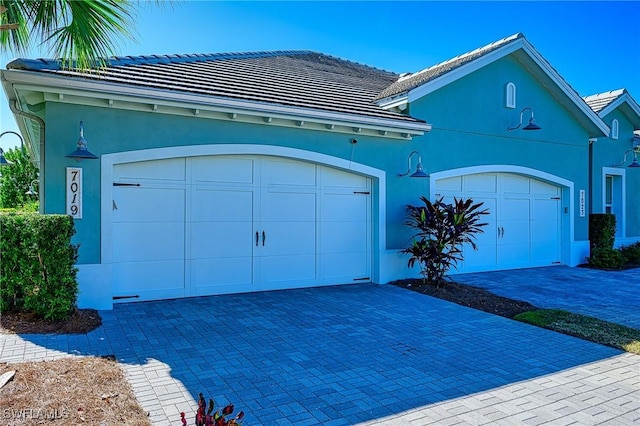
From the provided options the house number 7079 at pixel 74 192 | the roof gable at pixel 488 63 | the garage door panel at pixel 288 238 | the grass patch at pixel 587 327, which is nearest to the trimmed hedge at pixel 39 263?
the house number 7079 at pixel 74 192

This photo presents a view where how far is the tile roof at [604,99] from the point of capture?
14593 millimetres

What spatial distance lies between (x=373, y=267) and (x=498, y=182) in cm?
472

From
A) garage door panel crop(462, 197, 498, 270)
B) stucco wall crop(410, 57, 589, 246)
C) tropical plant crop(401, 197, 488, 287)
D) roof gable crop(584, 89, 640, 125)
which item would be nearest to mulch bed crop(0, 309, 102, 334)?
tropical plant crop(401, 197, 488, 287)

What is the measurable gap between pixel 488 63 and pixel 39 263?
10.9 m

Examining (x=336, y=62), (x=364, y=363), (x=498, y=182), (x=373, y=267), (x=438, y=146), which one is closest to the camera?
(x=364, y=363)

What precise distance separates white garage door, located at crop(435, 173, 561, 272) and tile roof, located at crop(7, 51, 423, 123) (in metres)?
2.93

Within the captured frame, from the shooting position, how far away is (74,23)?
475 centimetres

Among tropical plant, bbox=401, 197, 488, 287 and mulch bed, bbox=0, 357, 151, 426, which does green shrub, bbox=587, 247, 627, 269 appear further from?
mulch bed, bbox=0, 357, 151, 426

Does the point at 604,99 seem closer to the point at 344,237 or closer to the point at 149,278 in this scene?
the point at 344,237

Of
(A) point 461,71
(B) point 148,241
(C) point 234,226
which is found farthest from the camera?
(A) point 461,71

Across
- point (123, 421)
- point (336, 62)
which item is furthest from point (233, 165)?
point (336, 62)

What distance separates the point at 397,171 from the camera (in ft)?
33.6

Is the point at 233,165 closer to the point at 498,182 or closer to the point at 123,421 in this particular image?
the point at 123,421

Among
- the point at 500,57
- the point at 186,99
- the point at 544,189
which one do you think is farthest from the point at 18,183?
the point at 544,189
